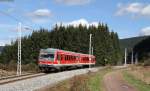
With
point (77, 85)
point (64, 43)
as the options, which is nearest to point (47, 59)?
point (77, 85)

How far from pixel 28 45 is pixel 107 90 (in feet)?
330

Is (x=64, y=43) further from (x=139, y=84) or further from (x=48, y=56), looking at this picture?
(x=139, y=84)

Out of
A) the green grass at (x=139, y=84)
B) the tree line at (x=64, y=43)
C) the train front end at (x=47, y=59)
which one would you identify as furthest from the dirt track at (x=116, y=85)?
the tree line at (x=64, y=43)

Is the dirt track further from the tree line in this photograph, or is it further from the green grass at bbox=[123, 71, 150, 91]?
the tree line

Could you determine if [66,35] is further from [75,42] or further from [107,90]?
[107,90]

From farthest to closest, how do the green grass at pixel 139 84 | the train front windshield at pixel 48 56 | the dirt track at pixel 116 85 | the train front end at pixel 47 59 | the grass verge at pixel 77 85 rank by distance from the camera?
the train front windshield at pixel 48 56, the train front end at pixel 47 59, the green grass at pixel 139 84, the dirt track at pixel 116 85, the grass verge at pixel 77 85

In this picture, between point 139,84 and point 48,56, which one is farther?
point 48,56

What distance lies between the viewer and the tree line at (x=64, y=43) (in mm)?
123375

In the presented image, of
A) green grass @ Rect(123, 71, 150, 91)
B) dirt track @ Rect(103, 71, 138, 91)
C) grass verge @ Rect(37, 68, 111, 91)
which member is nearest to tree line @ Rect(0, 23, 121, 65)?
green grass @ Rect(123, 71, 150, 91)

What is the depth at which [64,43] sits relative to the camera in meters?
126

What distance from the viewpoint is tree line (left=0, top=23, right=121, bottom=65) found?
123375mm

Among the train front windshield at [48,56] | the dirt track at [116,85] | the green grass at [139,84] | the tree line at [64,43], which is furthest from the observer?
the tree line at [64,43]

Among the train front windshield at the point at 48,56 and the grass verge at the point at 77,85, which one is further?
the train front windshield at the point at 48,56

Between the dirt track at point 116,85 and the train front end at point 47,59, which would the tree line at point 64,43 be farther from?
the dirt track at point 116,85
